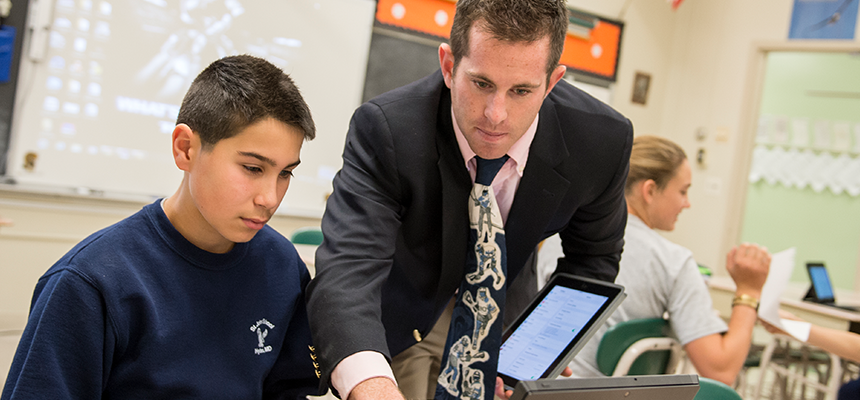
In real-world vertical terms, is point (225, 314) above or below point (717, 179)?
below

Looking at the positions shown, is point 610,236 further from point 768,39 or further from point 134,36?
point 768,39

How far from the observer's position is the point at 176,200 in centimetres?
99

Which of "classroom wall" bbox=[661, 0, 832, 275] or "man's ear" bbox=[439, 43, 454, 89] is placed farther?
"classroom wall" bbox=[661, 0, 832, 275]

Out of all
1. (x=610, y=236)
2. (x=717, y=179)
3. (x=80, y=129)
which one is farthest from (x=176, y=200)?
(x=717, y=179)

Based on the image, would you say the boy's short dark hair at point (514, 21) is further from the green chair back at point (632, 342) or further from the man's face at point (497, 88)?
the green chair back at point (632, 342)

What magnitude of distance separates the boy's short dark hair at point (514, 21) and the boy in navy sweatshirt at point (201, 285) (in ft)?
0.97

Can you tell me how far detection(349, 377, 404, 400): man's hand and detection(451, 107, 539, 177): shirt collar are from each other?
0.45 meters

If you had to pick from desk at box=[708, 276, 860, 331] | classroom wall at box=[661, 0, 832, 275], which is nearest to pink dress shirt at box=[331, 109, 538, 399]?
desk at box=[708, 276, 860, 331]

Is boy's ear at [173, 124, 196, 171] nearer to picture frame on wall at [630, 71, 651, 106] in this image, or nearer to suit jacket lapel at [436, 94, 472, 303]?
suit jacket lapel at [436, 94, 472, 303]

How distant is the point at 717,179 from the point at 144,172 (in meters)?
4.21

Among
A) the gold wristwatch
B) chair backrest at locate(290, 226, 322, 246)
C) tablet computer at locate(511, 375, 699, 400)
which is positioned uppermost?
tablet computer at locate(511, 375, 699, 400)

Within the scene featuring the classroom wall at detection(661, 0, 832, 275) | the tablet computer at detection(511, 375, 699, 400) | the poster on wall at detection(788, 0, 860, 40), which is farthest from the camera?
the classroom wall at detection(661, 0, 832, 275)

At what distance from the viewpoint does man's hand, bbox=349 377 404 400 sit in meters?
0.79

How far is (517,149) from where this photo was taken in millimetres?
1146
